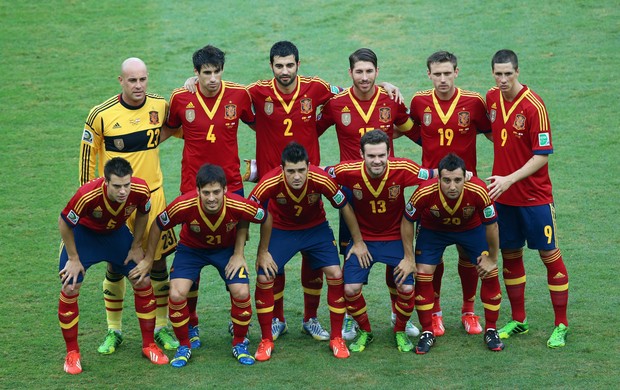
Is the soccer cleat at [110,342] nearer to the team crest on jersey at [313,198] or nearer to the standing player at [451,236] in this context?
the team crest on jersey at [313,198]

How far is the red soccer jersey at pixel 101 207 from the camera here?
8164mm

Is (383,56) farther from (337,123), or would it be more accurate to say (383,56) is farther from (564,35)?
(337,123)

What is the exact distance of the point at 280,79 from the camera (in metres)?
8.91

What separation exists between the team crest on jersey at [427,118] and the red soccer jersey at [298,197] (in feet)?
3.42

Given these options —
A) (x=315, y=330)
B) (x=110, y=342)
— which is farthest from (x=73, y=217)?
(x=315, y=330)

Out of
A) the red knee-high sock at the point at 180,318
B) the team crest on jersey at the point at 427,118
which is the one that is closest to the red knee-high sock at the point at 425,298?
the team crest on jersey at the point at 427,118

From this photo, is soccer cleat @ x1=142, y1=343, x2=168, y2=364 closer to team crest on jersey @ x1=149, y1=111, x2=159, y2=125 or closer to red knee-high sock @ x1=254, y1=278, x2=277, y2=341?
red knee-high sock @ x1=254, y1=278, x2=277, y2=341

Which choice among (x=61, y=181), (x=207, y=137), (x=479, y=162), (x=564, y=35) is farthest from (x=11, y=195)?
(x=564, y=35)

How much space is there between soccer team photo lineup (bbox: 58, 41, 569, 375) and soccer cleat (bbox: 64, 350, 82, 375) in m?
0.01

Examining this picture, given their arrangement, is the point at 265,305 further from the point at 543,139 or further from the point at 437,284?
the point at 543,139

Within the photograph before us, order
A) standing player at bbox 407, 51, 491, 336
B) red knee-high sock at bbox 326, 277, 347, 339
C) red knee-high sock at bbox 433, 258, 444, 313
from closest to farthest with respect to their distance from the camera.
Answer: red knee-high sock at bbox 326, 277, 347, 339
standing player at bbox 407, 51, 491, 336
red knee-high sock at bbox 433, 258, 444, 313

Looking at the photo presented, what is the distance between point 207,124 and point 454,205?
2186mm

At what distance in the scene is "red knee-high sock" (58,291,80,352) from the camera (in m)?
8.38

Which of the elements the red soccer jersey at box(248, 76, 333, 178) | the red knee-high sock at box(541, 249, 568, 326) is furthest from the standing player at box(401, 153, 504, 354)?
the red soccer jersey at box(248, 76, 333, 178)
